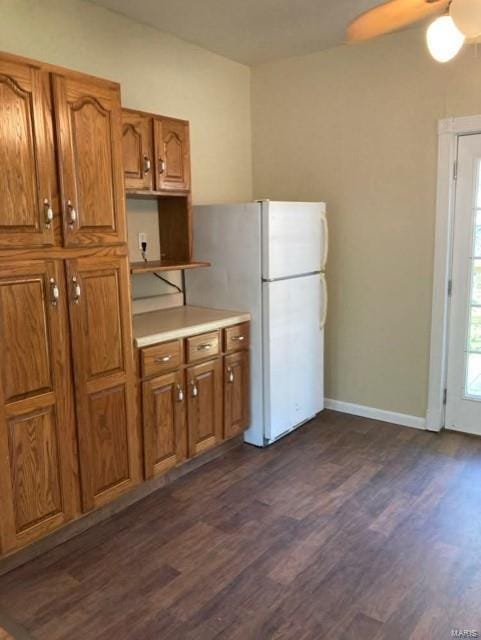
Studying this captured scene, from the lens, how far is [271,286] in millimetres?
3289

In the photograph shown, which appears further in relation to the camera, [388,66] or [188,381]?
[388,66]

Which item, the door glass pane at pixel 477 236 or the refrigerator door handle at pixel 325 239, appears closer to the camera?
the door glass pane at pixel 477 236

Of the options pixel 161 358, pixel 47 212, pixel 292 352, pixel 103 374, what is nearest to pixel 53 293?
pixel 47 212

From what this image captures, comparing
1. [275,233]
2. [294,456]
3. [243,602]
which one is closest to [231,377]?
[294,456]

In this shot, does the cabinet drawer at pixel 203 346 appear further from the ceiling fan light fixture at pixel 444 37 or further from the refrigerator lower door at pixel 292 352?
the ceiling fan light fixture at pixel 444 37

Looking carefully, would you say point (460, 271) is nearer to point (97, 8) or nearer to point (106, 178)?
point (106, 178)

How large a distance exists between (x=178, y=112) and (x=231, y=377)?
182 cm

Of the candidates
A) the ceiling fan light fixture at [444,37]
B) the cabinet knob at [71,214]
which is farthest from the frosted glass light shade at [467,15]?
the cabinet knob at [71,214]

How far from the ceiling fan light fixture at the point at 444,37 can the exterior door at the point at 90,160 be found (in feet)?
4.55

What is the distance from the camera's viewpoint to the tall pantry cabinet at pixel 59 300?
2109 millimetres

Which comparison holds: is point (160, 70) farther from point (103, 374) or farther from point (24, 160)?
point (103, 374)

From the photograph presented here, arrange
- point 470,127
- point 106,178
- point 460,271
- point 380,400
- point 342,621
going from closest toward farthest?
point 342,621 → point 106,178 → point 470,127 → point 460,271 → point 380,400

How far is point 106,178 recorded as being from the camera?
2.43m

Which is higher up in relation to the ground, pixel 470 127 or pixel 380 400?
pixel 470 127
